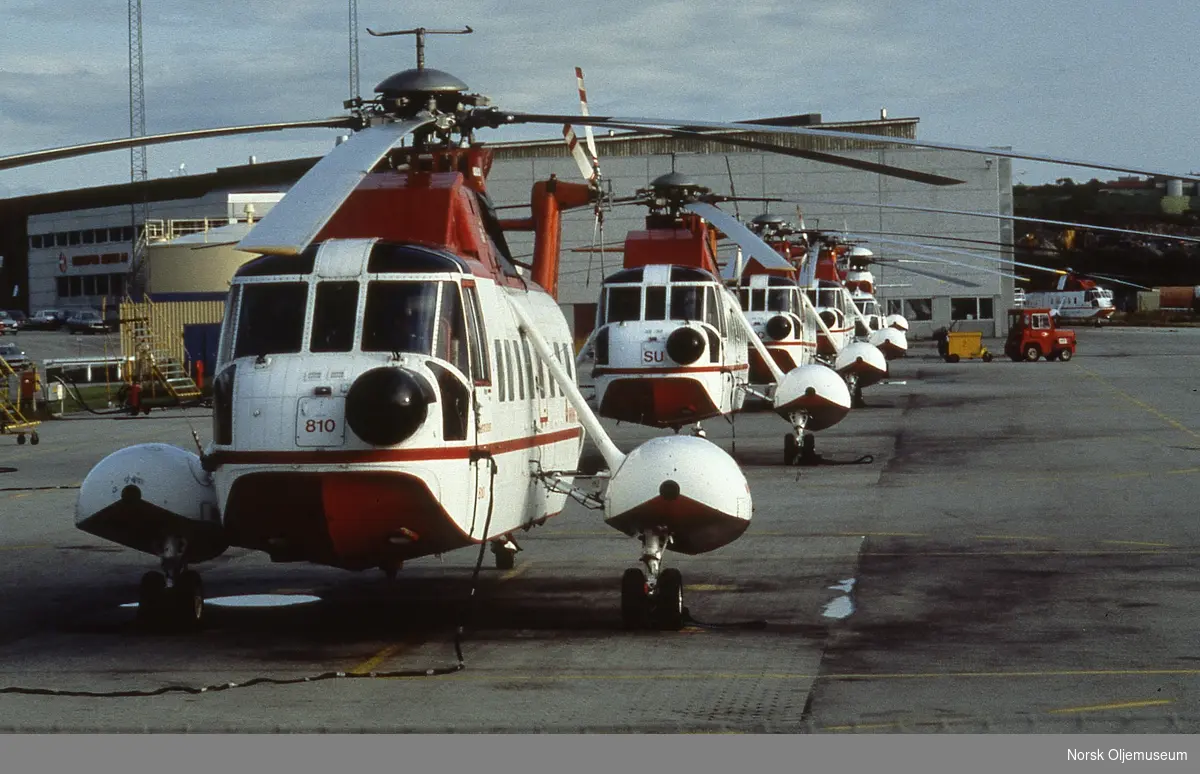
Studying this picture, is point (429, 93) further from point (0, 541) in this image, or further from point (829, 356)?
point (829, 356)

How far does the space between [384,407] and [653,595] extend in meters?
3.14

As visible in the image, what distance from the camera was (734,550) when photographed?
16.9 m

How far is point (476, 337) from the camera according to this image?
1197 centimetres

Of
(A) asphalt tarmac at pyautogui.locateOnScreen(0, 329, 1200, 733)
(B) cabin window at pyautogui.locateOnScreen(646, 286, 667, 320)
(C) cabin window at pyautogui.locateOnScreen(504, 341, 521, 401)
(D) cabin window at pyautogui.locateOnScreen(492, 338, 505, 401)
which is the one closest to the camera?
(A) asphalt tarmac at pyautogui.locateOnScreen(0, 329, 1200, 733)

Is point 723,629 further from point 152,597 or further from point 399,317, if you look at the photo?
point 152,597

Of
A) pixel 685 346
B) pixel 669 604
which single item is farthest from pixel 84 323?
pixel 669 604

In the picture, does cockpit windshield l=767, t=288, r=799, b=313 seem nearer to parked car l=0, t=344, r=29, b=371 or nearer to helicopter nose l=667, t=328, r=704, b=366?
helicopter nose l=667, t=328, r=704, b=366

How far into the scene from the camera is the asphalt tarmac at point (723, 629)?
374 inches

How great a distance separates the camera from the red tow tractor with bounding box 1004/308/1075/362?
216 ft

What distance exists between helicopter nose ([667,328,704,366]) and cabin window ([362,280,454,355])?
1355 centimetres

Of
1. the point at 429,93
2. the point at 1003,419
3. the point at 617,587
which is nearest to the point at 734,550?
the point at 617,587

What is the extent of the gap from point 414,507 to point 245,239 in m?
2.71

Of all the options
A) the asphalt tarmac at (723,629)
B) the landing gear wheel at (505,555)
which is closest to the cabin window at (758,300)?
the asphalt tarmac at (723,629)

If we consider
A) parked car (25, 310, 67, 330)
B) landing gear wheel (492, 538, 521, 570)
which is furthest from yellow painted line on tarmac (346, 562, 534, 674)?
parked car (25, 310, 67, 330)
